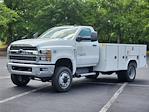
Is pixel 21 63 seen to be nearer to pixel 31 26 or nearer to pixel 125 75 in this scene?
pixel 125 75

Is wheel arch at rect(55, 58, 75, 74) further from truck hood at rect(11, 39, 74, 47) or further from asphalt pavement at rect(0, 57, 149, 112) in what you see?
asphalt pavement at rect(0, 57, 149, 112)

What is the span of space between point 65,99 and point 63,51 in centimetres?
208

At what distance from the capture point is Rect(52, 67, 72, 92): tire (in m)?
11.6

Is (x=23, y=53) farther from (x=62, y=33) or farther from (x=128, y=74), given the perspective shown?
(x=128, y=74)

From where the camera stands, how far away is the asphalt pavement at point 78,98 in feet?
29.4

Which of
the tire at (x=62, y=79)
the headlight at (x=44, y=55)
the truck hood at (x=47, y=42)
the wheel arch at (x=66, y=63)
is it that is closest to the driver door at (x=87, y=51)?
the wheel arch at (x=66, y=63)

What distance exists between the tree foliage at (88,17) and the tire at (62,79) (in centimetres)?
2725

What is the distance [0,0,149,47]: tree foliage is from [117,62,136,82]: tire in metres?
24.8

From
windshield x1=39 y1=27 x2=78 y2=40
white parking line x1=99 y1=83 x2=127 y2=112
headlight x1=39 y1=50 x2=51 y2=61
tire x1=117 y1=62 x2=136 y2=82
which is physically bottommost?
white parking line x1=99 y1=83 x2=127 y2=112

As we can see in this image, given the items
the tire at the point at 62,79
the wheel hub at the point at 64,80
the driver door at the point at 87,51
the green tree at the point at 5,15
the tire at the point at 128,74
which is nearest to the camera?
the tire at the point at 62,79

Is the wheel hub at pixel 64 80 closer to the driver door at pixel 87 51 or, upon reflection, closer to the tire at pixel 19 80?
the driver door at pixel 87 51

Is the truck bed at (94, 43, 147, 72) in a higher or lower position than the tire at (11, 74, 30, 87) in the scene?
higher

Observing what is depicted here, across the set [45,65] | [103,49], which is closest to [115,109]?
[45,65]

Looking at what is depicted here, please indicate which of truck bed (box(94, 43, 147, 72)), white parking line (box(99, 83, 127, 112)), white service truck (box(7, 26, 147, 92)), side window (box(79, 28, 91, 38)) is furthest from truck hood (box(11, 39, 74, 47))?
white parking line (box(99, 83, 127, 112))
